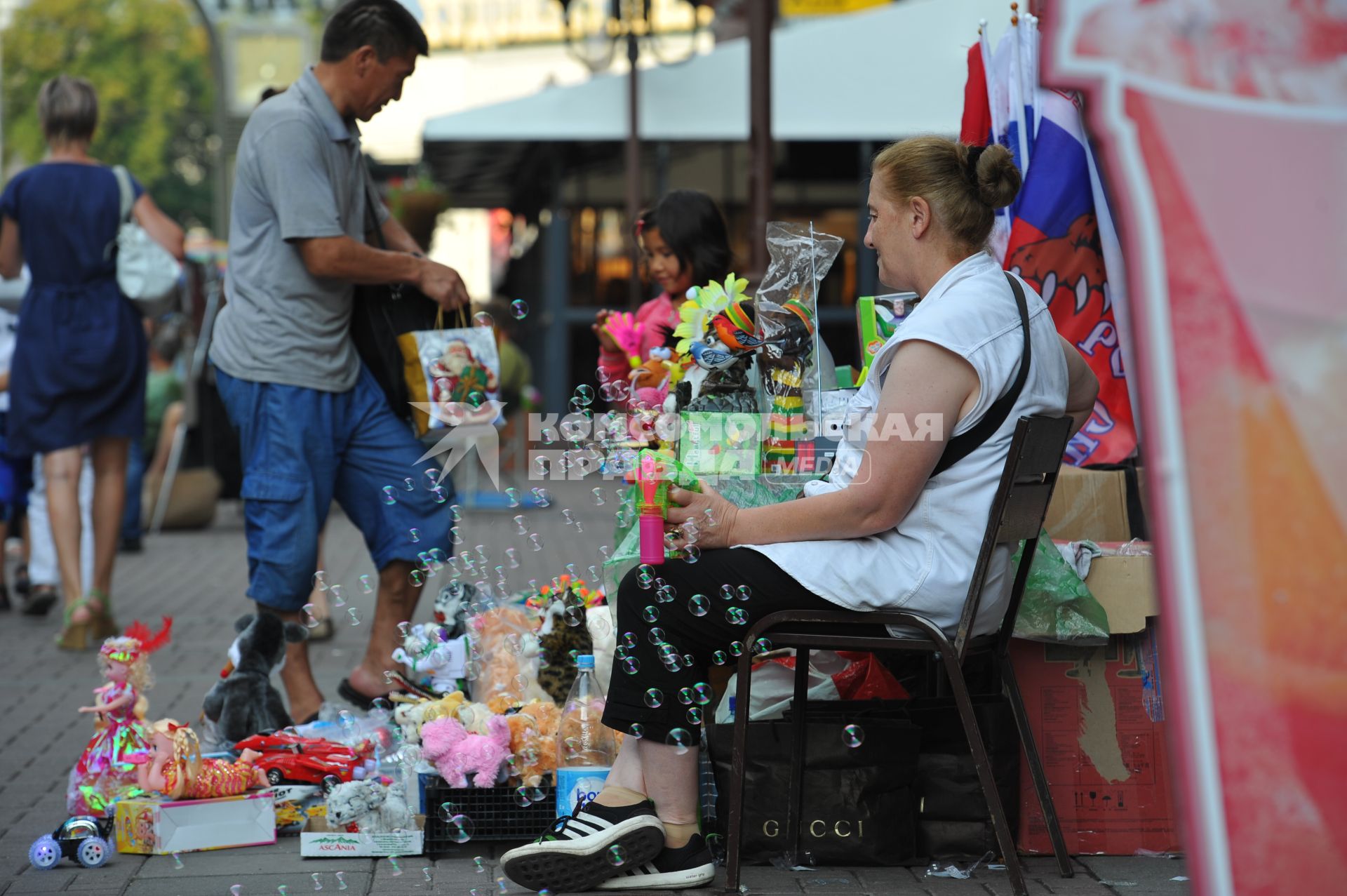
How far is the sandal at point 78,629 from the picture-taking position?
602 centimetres

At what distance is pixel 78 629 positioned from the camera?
602 cm

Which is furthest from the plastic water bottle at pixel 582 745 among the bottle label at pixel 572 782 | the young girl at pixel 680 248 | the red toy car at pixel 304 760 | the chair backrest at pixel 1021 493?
the young girl at pixel 680 248

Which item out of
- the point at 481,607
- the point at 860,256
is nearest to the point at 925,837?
the point at 481,607

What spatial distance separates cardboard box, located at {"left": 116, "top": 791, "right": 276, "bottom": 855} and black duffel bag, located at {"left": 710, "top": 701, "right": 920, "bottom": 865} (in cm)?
109

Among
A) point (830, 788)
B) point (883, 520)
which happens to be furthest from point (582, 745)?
point (883, 520)

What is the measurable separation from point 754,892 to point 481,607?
1429 mm

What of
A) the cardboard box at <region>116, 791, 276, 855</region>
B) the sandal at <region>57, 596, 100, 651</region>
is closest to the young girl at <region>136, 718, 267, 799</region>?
the cardboard box at <region>116, 791, 276, 855</region>

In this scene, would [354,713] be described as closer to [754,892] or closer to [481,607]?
[481,607]

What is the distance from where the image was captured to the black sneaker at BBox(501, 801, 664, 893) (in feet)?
9.82

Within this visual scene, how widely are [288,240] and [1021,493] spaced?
2.28 meters

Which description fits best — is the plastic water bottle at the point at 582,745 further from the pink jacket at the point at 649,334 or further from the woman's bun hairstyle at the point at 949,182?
the woman's bun hairstyle at the point at 949,182

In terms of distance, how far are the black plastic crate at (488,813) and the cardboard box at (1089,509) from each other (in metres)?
1.46

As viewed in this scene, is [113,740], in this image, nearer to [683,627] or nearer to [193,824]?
[193,824]

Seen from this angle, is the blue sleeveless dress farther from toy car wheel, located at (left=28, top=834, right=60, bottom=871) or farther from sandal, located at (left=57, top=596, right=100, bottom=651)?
toy car wheel, located at (left=28, top=834, right=60, bottom=871)
